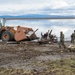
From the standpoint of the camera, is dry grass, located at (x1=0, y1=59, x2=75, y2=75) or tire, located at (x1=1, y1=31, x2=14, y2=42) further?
tire, located at (x1=1, y1=31, x2=14, y2=42)

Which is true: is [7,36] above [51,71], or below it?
above

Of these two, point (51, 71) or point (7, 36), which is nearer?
point (51, 71)

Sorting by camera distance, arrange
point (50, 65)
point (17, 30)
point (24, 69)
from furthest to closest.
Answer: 1. point (17, 30)
2. point (50, 65)
3. point (24, 69)

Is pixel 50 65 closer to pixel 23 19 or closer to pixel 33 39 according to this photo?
pixel 33 39

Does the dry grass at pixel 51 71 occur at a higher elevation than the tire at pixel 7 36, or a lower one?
lower

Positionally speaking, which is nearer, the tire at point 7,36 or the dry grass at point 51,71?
the dry grass at point 51,71

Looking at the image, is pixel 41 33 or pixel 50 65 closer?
pixel 50 65

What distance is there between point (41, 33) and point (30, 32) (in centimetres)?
130

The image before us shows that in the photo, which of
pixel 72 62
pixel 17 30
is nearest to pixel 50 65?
pixel 72 62

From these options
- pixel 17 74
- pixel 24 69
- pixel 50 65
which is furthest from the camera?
pixel 50 65

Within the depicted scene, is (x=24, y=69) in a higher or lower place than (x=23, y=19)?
lower

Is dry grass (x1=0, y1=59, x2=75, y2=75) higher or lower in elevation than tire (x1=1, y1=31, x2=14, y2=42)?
lower

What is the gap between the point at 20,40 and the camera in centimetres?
4203

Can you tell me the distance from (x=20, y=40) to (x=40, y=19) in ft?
22.9
